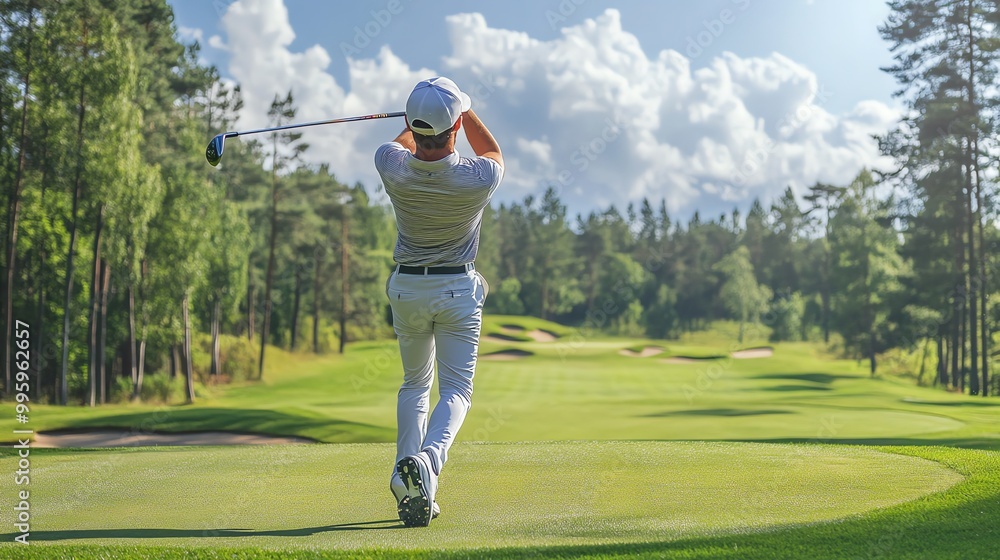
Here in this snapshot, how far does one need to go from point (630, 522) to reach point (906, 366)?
4895cm

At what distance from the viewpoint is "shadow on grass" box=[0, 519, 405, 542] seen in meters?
4.35

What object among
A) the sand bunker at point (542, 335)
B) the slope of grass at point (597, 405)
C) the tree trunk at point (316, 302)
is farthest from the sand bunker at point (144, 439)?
the sand bunker at point (542, 335)

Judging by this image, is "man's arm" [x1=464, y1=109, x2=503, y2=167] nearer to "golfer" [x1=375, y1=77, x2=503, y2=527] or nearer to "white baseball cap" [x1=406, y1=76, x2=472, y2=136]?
"golfer" [x1=375, y1=77, x2=503, y2=527]

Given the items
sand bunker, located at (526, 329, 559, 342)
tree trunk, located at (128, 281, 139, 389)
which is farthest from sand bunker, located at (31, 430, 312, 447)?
sand bunker, located at (526, 329, 559, 342)

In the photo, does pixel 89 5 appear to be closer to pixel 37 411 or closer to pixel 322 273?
pixel 37 411

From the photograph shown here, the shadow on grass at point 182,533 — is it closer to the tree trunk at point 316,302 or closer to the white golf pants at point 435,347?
the white golf pants at point 435,347

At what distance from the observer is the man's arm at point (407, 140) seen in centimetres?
481

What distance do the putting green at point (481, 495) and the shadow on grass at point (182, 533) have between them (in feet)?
0.04

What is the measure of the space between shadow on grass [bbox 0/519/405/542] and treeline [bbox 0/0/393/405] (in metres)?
13.2

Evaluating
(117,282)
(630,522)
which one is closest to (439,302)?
(630,522)

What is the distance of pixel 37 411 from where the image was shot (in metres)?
20.6

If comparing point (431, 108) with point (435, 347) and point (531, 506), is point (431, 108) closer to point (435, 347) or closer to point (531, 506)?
point (435, 347)

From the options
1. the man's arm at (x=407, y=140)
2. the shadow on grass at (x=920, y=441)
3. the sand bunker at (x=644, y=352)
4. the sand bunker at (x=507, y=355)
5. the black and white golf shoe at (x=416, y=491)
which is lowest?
the sand bunker at (x=507, y=355)

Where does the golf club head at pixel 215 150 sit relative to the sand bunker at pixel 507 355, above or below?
→ above
